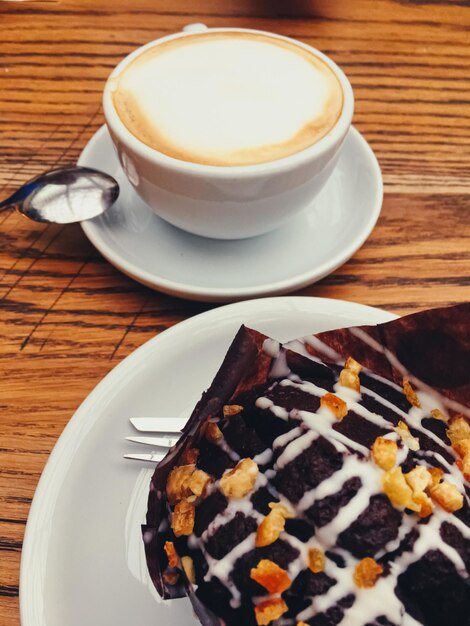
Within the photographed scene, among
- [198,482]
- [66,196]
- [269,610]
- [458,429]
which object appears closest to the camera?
[269,610]

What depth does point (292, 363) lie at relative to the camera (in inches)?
36.5

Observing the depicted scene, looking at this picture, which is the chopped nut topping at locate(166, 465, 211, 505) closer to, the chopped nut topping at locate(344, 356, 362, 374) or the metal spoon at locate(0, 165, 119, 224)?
the chopped nut topping at locate(344, 356, 362, 374)

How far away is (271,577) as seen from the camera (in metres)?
0.71

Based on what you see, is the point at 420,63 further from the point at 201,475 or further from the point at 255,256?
the point at 201,475

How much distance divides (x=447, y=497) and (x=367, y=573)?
0.13m

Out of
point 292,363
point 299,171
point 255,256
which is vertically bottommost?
point 255,256

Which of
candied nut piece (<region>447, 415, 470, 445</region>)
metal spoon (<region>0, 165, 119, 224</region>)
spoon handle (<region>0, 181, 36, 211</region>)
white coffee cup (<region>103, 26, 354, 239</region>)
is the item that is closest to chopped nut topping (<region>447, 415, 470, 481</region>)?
candied nut piece (<region>447, 415, 470, 445</region>)

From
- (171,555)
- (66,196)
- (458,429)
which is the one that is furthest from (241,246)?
(171,555)

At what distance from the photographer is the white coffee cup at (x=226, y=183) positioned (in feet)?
3.65

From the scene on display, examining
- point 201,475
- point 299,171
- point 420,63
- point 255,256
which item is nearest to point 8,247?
point 255,256

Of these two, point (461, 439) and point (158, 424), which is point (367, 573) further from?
point (158, 424)

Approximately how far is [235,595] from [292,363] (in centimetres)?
33

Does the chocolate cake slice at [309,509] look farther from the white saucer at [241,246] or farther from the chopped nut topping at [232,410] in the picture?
the white saucer at [241,246]

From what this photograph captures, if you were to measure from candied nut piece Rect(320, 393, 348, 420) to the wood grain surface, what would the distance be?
18.8 inches
